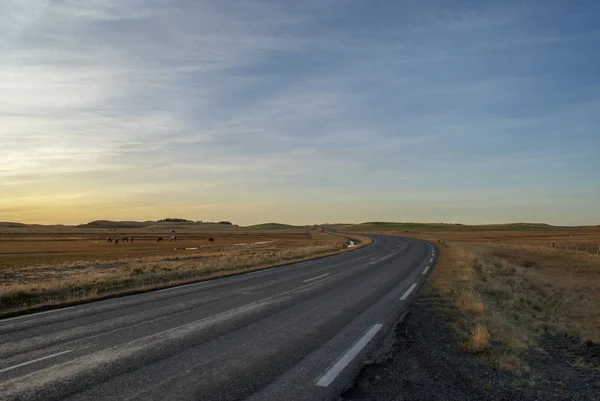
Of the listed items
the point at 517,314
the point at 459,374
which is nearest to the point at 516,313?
the point at 517,314

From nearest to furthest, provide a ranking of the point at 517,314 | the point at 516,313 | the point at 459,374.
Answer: the point at 459,374 < the point at 517,314 < the point at 516,313

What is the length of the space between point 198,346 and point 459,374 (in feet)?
14.5

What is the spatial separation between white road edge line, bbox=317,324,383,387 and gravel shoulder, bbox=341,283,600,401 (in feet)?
1.14

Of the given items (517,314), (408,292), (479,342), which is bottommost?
(517,314)

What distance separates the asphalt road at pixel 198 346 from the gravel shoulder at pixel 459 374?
0.46 m

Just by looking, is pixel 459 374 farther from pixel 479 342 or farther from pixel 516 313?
pixel 516 313

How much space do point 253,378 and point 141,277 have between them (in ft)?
47.6

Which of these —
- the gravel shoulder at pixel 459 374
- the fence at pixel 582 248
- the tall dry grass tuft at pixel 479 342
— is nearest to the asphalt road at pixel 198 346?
the gravel shoulder at pixel 459 374

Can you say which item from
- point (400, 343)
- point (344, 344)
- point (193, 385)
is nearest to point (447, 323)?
point (400, 343)

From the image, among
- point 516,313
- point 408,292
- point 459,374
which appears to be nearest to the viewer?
point 459,374

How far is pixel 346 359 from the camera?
23.3 feet

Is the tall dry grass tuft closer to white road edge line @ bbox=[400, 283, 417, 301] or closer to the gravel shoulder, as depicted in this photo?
the gravel shoulder

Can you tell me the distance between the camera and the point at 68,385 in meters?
5.81

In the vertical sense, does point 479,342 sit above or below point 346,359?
above
